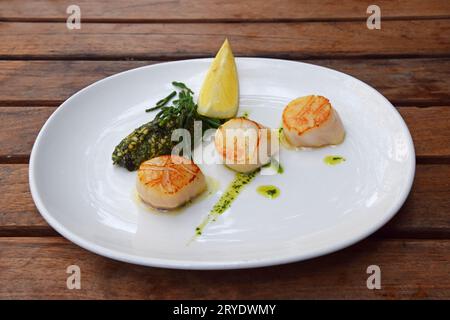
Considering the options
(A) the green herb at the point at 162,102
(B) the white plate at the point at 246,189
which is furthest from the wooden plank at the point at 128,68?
(A) the green herb at the point at 162,102

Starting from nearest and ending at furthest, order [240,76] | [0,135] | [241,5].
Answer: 1. [0,135]
2. [240,76]
3. [241,5]

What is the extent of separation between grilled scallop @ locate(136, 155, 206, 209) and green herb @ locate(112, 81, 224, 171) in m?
0.11

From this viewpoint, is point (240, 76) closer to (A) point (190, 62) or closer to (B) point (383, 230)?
(A) point (190, 62)

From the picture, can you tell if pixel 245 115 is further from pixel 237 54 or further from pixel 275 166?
pixel 237 54

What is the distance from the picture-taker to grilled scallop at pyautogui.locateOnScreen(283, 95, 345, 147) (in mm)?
1724

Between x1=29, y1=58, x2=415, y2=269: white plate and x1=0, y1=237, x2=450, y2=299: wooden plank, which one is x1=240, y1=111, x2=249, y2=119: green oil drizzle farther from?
x1=0, y1=237, x2=450, y2=299: wooden plank

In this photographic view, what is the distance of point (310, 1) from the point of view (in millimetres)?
2744

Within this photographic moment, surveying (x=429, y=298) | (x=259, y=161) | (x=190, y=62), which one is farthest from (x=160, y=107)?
(x=429, y=298)

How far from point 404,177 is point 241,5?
154 cm

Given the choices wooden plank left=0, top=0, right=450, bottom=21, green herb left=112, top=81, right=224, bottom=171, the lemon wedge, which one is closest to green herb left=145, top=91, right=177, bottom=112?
green herb left=112, top=81, right=224, bottom=171

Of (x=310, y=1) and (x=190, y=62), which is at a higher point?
(x=310, y=1)

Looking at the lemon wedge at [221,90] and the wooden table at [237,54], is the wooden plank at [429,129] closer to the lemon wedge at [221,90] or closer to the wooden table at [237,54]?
the wooden table at [237,54]

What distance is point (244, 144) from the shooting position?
5.59 ft

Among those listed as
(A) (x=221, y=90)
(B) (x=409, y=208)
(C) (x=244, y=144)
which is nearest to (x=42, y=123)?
(A) (x=221, y=90)
